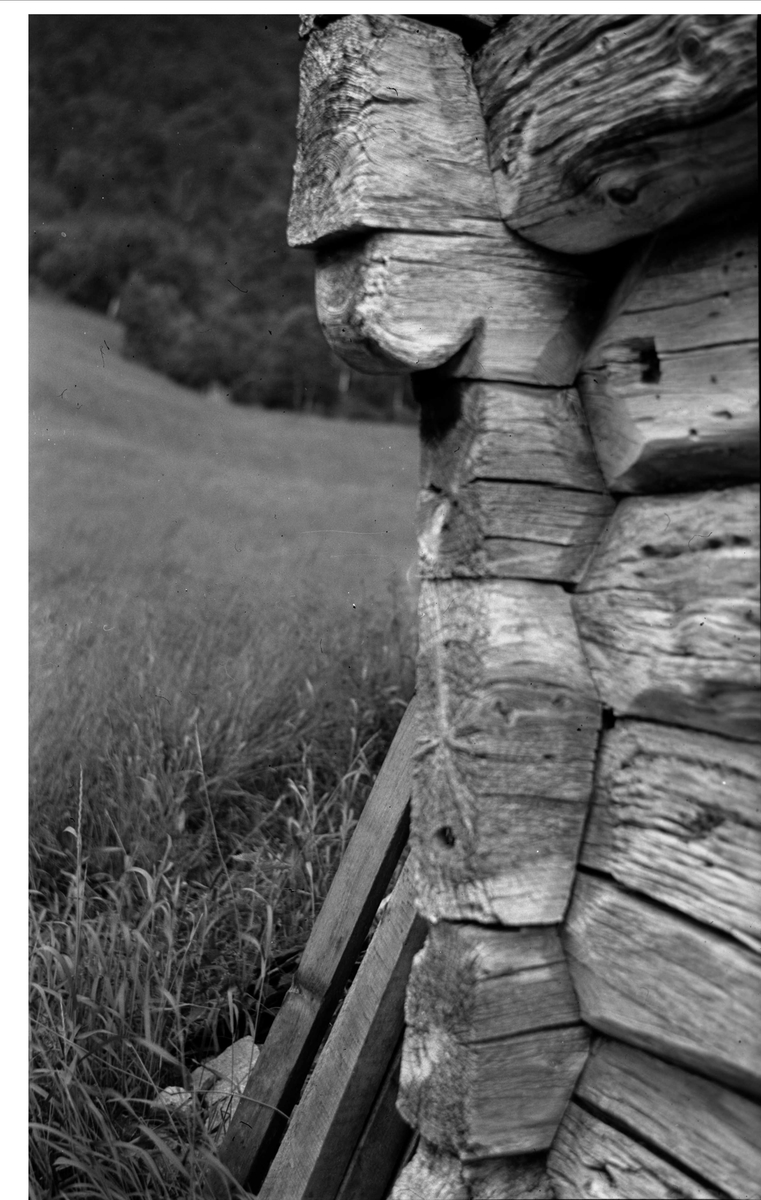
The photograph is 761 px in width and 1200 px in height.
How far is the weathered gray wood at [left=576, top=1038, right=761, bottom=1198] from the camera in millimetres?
1179

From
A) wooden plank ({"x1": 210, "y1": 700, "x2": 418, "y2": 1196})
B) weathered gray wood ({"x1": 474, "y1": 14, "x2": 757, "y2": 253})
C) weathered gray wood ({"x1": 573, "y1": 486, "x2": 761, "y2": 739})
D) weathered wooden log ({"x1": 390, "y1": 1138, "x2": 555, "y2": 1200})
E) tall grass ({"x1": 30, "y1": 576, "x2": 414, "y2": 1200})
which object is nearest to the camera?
weathered gray wood ({"x1": 474, "y1": 14, "x2": 757, "y2": 253})

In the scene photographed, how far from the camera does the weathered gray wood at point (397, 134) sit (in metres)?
1.31

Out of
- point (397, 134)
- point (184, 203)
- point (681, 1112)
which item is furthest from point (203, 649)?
point (681, 1112)

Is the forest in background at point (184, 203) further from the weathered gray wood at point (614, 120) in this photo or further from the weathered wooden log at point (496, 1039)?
the weathered wooden log at point (496, 1039)

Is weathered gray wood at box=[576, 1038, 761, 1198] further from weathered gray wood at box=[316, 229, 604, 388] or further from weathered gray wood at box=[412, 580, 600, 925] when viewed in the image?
weathered gray wood at box=[316, 229, 604, 388]

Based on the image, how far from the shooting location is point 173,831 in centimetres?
281

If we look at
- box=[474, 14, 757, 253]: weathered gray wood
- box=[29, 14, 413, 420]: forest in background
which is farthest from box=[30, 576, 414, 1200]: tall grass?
box=[474, 14, 757, 253]: weathered gray wood

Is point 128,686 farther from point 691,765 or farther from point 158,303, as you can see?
point 691,765

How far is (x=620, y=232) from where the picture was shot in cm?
125

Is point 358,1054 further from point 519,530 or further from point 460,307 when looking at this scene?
point 460,307

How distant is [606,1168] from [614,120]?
4.33ft

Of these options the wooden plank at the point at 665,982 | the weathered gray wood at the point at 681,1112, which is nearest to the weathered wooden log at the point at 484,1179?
the weathered gray wood at the point at 681,1112

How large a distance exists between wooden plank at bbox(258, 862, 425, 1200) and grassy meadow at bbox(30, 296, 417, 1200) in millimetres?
644

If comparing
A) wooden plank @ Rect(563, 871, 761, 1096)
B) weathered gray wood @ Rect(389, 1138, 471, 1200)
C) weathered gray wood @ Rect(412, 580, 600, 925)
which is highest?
weathered gray wood @ Rect(412, 580, 600, 925)
